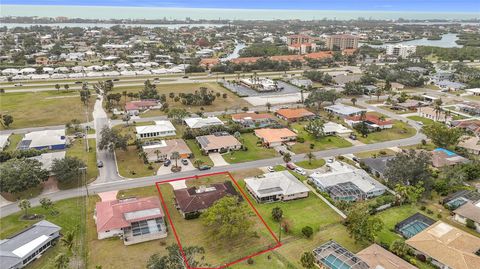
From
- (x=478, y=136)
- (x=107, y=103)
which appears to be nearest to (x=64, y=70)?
(x=107, y=103)

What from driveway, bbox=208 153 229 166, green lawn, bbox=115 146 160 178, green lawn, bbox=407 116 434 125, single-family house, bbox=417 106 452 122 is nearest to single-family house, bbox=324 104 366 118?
green lawn, bbox=407 116 434 125

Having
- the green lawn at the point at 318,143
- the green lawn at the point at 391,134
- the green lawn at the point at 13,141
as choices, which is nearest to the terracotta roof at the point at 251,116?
the green lawn at the point at 318,143

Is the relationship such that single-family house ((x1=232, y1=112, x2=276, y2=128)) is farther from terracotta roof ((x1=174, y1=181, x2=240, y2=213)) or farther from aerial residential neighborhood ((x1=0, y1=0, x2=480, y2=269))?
terracotta roof ((x1=174, y1=181, x2=240, y2=213))

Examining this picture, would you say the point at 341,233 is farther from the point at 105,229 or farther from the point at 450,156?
the point at 450,156

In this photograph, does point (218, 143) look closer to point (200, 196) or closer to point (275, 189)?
A: point (275, 189)

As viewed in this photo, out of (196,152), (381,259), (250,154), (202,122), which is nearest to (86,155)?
(196,152)

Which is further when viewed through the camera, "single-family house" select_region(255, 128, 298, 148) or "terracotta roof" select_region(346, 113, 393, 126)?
"terracotta roof" select_region(346, 113, 393, 126)
